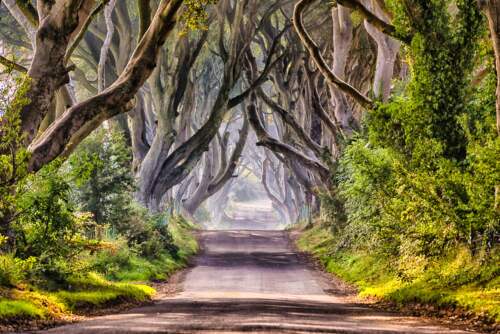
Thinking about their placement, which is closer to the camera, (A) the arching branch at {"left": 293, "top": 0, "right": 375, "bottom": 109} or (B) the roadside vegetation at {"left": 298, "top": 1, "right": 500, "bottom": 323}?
(B) the roadside vegetation at {"left": 298, "top": 1, "right": 500, "bottom": 323}

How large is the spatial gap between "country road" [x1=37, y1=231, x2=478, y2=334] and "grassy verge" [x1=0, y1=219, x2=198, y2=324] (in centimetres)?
77

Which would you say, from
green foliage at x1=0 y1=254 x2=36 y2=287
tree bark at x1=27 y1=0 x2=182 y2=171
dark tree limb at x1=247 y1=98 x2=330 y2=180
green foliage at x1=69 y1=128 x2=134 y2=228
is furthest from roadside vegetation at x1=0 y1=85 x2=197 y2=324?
dark tree limb at x1=247 y1=98 x2=330 y2=180

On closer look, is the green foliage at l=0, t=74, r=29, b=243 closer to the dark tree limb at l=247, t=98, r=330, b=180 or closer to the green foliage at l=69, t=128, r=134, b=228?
the green foliage at l=69, t=128, r=134, b=228

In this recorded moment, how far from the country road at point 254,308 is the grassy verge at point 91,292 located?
2.54 ft

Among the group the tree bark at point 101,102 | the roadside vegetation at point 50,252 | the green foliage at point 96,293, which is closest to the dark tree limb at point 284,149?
the roadside vegetation at point 50,252

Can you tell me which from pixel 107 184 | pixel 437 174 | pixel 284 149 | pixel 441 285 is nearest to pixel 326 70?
pixel 437 174

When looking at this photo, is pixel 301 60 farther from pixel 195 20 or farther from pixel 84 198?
pixel 195 20

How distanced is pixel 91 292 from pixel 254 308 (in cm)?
337

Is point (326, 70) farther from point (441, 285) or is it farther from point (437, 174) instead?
point (441, 285)

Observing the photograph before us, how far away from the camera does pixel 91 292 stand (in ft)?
48.9

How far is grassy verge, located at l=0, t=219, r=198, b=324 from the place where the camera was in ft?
38.1

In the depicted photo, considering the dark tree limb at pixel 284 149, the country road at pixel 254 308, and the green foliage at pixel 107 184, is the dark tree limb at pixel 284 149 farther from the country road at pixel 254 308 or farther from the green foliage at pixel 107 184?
the green foliage at pixel 107 184

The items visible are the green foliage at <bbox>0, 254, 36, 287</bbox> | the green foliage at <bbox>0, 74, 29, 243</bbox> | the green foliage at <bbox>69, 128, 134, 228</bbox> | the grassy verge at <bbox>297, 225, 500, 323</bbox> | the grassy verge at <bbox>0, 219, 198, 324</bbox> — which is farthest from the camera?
the green foliage at <bbox>69, 128, 134, 228</bbox>

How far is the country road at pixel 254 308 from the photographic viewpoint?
10.1m
